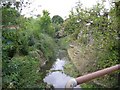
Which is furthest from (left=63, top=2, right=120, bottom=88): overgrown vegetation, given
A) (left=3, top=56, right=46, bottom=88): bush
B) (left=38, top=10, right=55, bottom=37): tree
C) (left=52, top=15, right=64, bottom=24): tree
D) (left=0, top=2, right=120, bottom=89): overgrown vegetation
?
(left=38, top=10, right=55, bottom=37): tree

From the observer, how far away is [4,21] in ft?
10.6

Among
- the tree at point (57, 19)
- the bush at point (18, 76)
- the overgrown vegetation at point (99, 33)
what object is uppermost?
the tree at point (57, 19)

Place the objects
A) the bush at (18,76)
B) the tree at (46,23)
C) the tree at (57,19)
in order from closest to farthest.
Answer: the bush at (18,76) < the tree at (57,19) < the tree at (46,23)

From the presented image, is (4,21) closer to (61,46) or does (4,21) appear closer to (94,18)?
(94,18)

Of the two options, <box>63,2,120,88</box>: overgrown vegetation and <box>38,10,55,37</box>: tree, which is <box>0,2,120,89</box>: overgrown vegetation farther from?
<box>38,10,55,37</box>: tree

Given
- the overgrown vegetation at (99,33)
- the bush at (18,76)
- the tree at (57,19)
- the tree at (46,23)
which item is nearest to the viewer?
the bush at (18,76)

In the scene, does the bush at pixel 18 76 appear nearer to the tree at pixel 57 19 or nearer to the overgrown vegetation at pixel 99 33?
the overgrown vegetation at pixel 99 33

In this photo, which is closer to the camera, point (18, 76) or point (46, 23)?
point (18, 76)

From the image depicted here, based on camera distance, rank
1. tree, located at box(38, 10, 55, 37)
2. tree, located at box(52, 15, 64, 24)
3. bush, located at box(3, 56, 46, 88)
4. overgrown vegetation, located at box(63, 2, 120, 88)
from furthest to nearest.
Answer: tree, located at box(38, 10, 55, 37), tree, located at box(52, 15, 64, 24), overgrown vegetation, located at box(63, 2, 120, 88), bush, located at box(3, 56, 46, 88)

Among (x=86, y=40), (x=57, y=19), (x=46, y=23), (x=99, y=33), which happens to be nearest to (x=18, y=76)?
(x=99, y=33)

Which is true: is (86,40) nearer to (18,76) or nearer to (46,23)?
(18,76)

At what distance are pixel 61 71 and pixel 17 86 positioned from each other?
261cm

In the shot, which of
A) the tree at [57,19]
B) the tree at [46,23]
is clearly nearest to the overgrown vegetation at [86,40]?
the tree at [57,19]

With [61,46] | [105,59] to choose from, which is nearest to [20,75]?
[105,59]
